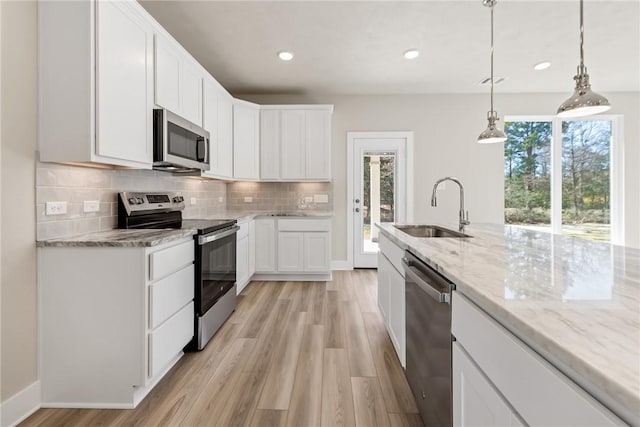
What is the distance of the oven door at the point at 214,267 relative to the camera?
225cm

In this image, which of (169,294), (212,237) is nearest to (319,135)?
(212,237)

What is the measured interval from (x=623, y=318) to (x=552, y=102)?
5423 mm

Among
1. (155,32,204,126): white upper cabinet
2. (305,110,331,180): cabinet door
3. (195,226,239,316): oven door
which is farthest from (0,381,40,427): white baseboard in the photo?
A: (305,110,331,180): cabinet door

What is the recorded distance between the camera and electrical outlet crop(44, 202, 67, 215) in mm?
1719

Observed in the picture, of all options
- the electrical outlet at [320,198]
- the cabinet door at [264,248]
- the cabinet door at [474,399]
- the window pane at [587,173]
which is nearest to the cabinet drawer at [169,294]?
the cabinet door at [474,399]

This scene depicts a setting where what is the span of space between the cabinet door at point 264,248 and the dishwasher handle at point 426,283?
9.17 ft

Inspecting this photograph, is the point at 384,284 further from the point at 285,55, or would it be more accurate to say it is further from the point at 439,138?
the point at 439,138

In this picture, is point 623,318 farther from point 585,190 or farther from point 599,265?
point 585,190

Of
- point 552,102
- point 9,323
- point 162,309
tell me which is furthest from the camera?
point 552,102

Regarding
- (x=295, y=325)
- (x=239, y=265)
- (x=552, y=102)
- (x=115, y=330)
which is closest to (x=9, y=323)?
(x=115, y=330)

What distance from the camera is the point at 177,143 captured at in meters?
2.43

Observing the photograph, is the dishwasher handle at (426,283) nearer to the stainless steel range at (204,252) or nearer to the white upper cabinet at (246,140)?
the stainless steel range at (204,252)

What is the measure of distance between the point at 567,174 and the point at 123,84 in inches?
228

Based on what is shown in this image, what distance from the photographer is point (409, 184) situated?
16.0 feet
